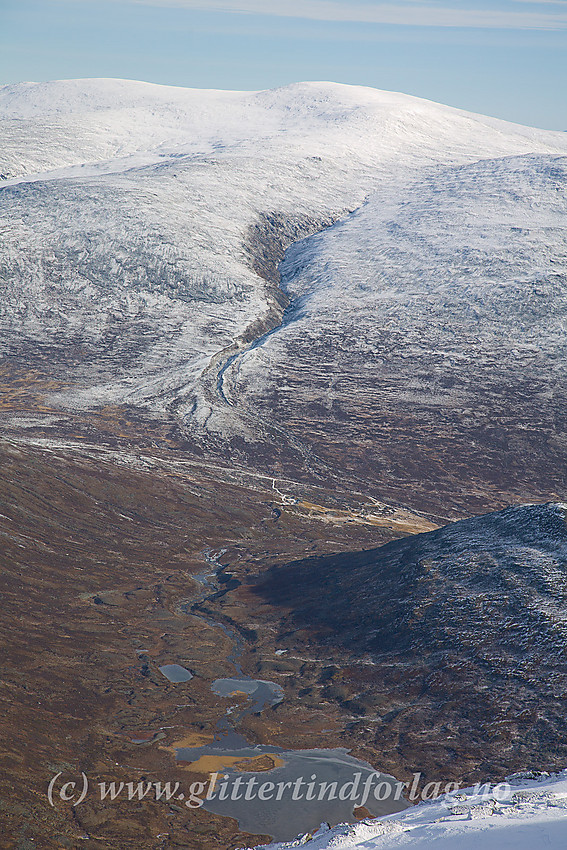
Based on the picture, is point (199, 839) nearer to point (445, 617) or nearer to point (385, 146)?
point (445, 617)

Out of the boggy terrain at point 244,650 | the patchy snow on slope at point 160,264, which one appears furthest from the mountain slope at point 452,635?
the patchy snow on slope at point 160,264

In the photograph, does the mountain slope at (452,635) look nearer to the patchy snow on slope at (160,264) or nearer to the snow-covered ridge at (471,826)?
the snow-covered ridge at (471,826)

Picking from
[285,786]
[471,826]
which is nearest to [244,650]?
[285,786]

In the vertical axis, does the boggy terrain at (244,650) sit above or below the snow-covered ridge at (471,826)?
below

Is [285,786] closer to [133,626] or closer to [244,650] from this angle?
[244,650]

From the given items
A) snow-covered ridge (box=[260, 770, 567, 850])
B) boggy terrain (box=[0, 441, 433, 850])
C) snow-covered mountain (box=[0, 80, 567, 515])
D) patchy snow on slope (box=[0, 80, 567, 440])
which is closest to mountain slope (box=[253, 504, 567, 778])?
boggy terrain (box=[0, 441, 433, 850])

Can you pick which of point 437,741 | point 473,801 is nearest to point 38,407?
point 437,741

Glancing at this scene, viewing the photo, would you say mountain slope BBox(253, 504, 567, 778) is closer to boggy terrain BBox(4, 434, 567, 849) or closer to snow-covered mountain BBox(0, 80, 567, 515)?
boggy terrain BBox(4, 434, 567, 849)

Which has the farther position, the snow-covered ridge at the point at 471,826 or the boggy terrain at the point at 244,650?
the boggy terrain at the point at 244,650
